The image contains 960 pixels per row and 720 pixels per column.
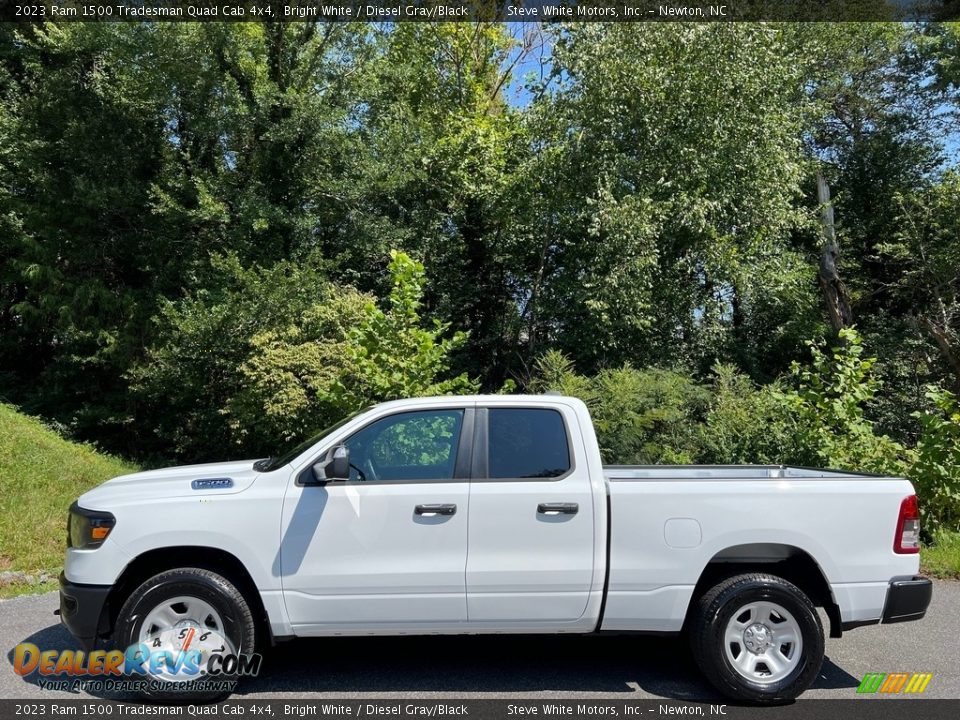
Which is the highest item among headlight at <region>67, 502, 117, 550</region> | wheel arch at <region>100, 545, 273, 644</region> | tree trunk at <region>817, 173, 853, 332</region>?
tree trunk at <region>817, 173, 853, 332</region>

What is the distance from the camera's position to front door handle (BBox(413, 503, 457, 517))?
4.91 metres

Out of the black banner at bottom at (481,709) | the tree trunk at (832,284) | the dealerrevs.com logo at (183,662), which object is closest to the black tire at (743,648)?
the black banner at bottom at (481,709)

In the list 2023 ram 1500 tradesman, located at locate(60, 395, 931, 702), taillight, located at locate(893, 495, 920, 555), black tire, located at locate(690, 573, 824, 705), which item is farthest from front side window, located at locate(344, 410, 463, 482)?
taillight, located at locate(893, 495, 920, 555)

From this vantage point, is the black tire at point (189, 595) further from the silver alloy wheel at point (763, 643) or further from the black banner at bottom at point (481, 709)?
the silver alloy wheel at point (763, 643)

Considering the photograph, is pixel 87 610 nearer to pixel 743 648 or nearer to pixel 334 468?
pixel 334 468

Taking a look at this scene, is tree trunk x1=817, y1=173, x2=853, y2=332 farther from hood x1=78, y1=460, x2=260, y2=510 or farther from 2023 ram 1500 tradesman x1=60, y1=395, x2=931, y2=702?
hood x1=78, y1=460, x2=260, y2=510

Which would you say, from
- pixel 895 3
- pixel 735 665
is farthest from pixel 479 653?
pixel 895 3

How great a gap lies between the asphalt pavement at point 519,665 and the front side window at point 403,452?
4.45 ft

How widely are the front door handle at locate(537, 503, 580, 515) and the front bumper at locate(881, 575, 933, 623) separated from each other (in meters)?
1.99

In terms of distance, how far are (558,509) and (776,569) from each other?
1529mm

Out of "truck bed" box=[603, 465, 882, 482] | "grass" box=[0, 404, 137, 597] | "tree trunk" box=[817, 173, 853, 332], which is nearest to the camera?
"truck bed" box=[603, 465, 882, 482]

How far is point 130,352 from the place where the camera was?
1834 centimetres

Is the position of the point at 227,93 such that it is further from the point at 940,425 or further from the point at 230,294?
the point at 940,425

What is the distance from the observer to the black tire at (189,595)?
15.8 ft
